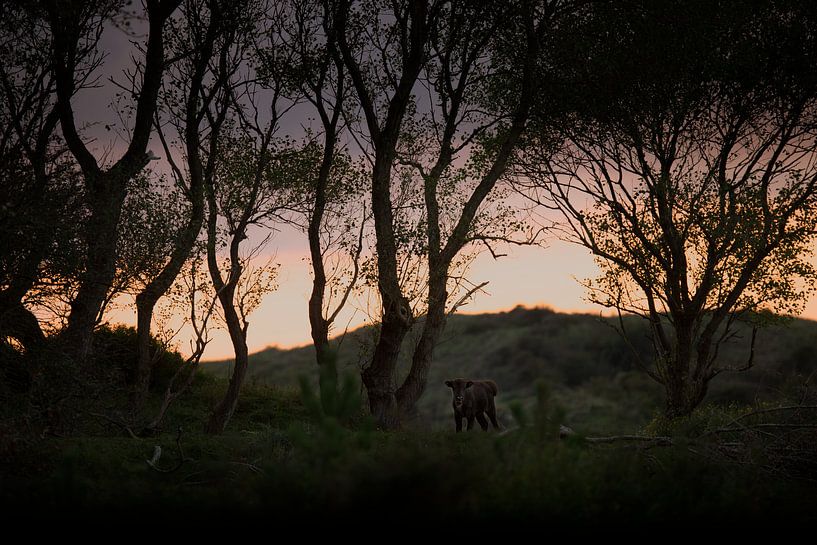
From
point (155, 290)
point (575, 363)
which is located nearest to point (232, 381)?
point (155, 290)

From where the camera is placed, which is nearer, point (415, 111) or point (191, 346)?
point (191, 346)

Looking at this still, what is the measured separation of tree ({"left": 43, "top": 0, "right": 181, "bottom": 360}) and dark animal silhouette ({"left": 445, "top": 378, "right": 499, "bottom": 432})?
27.1 feet

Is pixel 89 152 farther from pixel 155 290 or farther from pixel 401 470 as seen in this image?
pixel 401 470

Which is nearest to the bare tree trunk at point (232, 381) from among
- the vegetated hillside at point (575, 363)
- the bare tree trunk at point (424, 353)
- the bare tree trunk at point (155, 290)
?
the bare tree trunk at point (155, 290)

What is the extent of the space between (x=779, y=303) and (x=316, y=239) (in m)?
12.4

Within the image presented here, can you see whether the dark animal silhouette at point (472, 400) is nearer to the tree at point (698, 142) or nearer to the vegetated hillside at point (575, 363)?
the tree at point (698, 142)

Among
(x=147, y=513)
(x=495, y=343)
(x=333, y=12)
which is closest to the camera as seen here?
(x=147, y=513)

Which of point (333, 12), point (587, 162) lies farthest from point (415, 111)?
point (587, 162)

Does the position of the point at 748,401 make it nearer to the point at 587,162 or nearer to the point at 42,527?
the point at 587,162

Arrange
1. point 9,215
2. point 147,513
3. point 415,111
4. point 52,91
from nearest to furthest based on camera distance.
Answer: point 147,513
point 9,215
point 52,91
point 415,111

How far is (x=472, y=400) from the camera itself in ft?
66.1

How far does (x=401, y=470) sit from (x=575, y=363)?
181 ft

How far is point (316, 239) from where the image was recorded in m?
22.7

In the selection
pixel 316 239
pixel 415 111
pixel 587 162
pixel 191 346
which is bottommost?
pixel 191 346
